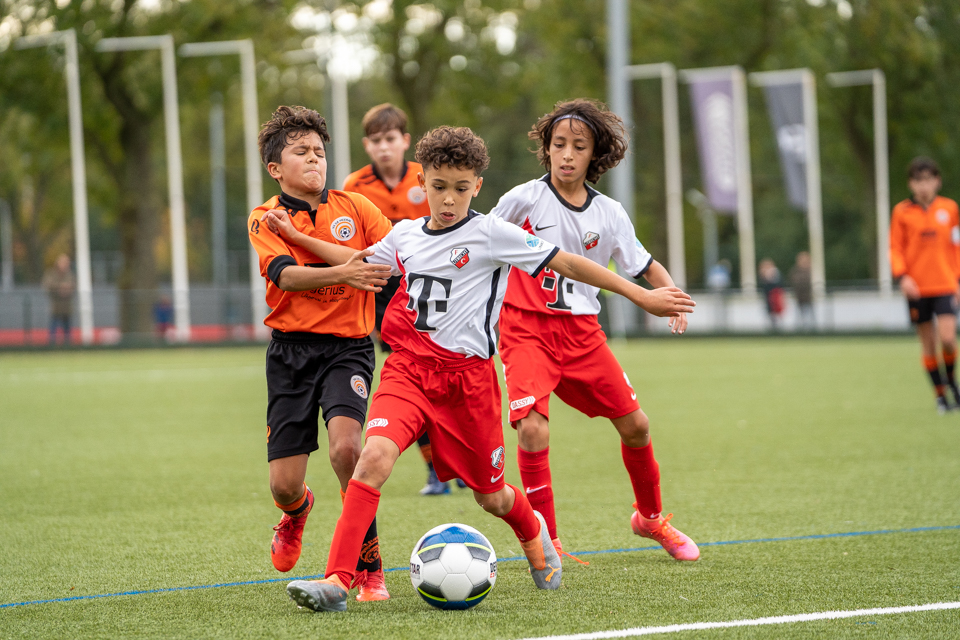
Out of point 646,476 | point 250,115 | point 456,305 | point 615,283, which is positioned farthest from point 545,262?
point 250,115

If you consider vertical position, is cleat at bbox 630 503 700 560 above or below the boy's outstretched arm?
below

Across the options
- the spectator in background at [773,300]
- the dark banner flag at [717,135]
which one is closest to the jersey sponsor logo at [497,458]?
the spectator in background at [773,300]

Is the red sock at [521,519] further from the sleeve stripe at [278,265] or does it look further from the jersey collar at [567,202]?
the jersey collar at [567,202]

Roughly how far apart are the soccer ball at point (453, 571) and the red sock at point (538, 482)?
28.8 inches

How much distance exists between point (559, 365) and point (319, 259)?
1263 mm

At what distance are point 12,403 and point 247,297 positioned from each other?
1450 cm

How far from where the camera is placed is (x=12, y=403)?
13.6 meters

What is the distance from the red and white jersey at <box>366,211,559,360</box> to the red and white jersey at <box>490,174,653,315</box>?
731 mm

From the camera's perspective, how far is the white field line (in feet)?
12.6

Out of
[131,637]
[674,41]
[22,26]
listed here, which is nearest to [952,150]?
[674,41]

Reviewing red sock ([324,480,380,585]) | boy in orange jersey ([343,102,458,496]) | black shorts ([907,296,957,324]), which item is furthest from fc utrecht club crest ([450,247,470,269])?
black shorts ([907,296,957,324])

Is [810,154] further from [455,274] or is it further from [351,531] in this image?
[351,531]

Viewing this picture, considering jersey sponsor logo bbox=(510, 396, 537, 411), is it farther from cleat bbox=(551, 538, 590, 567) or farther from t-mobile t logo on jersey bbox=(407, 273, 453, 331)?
t-mobile t logo on jersey bbox=(407, 273, 453, 331)

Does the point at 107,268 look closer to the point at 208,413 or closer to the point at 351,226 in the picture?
the point at 208,413
